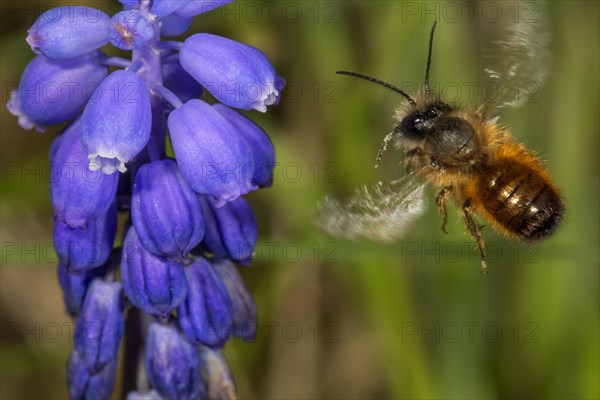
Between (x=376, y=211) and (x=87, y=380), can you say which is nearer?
(x=87, y=380)

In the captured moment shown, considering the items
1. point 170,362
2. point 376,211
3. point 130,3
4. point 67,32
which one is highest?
point 130,3

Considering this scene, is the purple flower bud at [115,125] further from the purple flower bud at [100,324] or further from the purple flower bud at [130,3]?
the purple flower bud at [100,324]

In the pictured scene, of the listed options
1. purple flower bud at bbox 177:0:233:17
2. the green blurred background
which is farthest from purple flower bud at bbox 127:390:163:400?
the green blurred background

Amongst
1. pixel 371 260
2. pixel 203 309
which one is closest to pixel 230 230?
pixel 203 309

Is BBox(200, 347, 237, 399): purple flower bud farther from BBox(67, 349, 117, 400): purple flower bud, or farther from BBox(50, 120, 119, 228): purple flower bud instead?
BBox(50, 120, 119, 228): purple flower bud

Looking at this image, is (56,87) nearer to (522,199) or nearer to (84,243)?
(84,243)

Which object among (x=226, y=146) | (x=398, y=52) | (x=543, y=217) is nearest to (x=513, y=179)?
(x=543, y=217)
